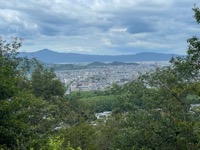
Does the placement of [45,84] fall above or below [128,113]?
above

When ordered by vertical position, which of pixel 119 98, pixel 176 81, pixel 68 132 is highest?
pixel 176 81

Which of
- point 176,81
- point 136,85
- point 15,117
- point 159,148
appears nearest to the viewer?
point 15,117

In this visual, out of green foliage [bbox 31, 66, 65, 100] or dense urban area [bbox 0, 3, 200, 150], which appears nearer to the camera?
dense urban area [bbox 0, 3, 200, 150]

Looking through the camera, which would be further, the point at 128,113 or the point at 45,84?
the point at 45,84

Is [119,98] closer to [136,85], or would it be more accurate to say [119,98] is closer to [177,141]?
[136,85]

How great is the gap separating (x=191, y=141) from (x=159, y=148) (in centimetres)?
236

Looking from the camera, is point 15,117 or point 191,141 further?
point 191,141

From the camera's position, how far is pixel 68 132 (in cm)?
2673

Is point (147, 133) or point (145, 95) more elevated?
point (145, 95)

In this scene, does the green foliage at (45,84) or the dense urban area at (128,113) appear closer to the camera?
the dense urban area at (128,113)

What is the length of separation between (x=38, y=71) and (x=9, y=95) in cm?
1870

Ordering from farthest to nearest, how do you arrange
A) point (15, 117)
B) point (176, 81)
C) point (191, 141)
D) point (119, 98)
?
point (119, 98), point (176, 81), point (191, 141), point (15, 117)

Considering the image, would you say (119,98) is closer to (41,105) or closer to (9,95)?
(41,105)

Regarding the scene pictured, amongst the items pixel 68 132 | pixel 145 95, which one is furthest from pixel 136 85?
pixel 68 132
